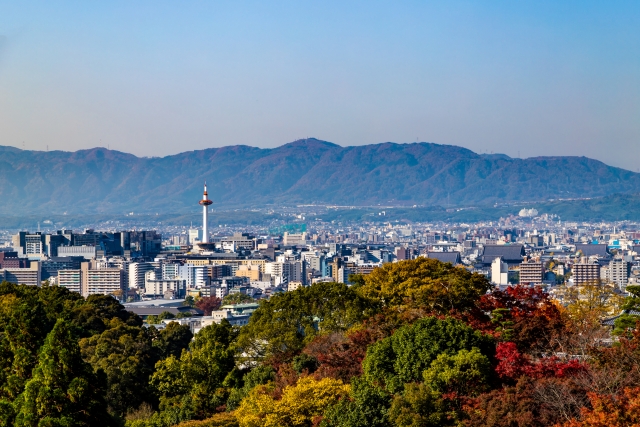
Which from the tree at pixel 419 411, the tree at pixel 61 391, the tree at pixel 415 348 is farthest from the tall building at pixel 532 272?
the tree at pixel 61 391

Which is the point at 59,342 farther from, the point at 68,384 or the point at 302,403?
the point at 302,403

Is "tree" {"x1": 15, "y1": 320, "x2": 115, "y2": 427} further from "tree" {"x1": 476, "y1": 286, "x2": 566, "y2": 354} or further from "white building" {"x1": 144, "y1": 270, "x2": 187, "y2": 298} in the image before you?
"white building" {"x1": 144, "y1": 270, "x2": 187, "y2": 298}

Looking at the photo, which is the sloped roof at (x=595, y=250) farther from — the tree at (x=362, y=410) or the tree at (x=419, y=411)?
the tree at (x=419, y=411)

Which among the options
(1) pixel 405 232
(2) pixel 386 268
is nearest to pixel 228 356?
(2) pixel 386 268

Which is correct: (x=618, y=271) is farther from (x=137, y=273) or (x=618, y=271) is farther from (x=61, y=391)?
(x=61, y=391)

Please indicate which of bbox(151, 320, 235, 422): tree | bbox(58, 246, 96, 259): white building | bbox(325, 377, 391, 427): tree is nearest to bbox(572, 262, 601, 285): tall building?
bbox(58, 246, 96, 259): white building

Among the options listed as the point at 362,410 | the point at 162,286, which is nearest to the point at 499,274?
the point at 162,286
